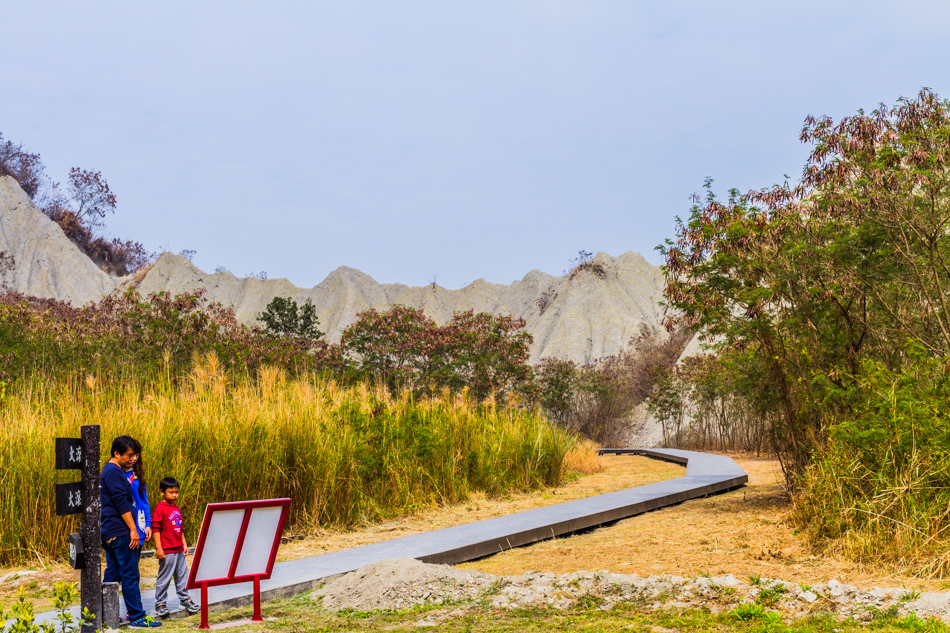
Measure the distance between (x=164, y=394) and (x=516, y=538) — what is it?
14.5 feet

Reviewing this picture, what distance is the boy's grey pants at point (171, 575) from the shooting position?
5043mm

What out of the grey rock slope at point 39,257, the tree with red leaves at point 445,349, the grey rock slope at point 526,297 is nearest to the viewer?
the tree with red leaves at point 445,349

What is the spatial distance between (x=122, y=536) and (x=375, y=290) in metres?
53.8

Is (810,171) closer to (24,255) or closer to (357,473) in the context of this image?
(357,473)

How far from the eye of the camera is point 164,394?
8.57 metres

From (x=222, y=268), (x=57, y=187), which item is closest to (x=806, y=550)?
(x=57, y=187)

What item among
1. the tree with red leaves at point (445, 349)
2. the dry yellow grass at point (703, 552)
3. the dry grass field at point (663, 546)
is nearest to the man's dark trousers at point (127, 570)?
the dry grass field at point (663, 546)

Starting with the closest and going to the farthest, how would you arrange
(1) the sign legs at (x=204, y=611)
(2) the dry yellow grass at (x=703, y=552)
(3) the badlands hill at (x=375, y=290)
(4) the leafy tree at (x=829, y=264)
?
(1) the sign legs at (x=204, y=611) < (2) the dry yellow grass at (x=703, y=552) < (4) the leafy tree at (x=829, y=264) < (3) the badlands hill at (x=375, y=290)

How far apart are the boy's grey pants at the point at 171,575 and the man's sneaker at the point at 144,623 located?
0.25 m

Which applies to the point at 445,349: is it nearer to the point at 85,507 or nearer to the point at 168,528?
the point at 168,528

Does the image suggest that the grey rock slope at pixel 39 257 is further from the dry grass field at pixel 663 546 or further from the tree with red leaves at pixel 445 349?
the dry grass field at pixel 663 546

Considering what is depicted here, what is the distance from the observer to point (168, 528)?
16.8 feet

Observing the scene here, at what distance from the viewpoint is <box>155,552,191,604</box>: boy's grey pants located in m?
5.04

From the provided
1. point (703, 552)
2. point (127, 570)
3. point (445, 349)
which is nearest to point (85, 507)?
point (127, 570)
